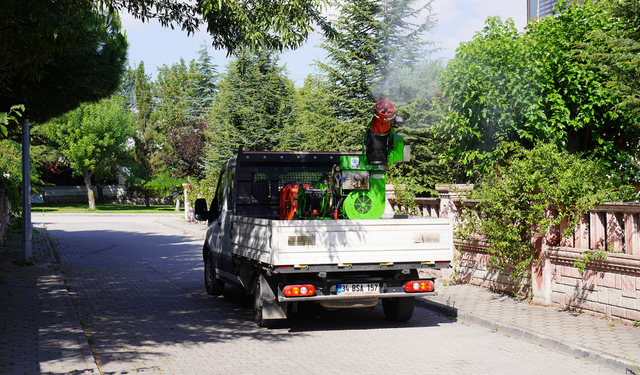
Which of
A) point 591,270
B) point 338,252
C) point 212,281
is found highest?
point 338,252

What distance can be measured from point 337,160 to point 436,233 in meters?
2.82

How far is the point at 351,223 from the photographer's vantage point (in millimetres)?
7336

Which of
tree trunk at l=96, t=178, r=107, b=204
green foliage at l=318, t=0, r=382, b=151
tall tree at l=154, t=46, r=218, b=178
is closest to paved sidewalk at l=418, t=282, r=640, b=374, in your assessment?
green foliage at l=318, t=0, r=382, b=151

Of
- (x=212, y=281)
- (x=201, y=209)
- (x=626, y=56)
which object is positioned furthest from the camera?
(x=212, y=281)

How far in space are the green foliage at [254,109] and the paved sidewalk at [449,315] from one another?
21816 mm

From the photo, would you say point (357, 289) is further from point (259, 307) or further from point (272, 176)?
point (272, 176)

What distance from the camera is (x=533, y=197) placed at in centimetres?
870

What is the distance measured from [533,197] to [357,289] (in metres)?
3.11

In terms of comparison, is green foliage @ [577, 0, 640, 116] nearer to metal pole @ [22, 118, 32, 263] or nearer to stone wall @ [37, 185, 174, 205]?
metal pole @ [22, 118, 32, 263]

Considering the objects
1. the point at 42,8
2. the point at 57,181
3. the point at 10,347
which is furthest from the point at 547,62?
the point at 57,181

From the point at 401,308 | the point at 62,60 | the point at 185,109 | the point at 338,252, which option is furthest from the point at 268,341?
the point at 185,109

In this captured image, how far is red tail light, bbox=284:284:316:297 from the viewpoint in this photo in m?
7.27

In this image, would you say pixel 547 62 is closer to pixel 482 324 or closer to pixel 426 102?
pixel 482 324

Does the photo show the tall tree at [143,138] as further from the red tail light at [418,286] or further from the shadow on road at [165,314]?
the red tail light at [418,286]
